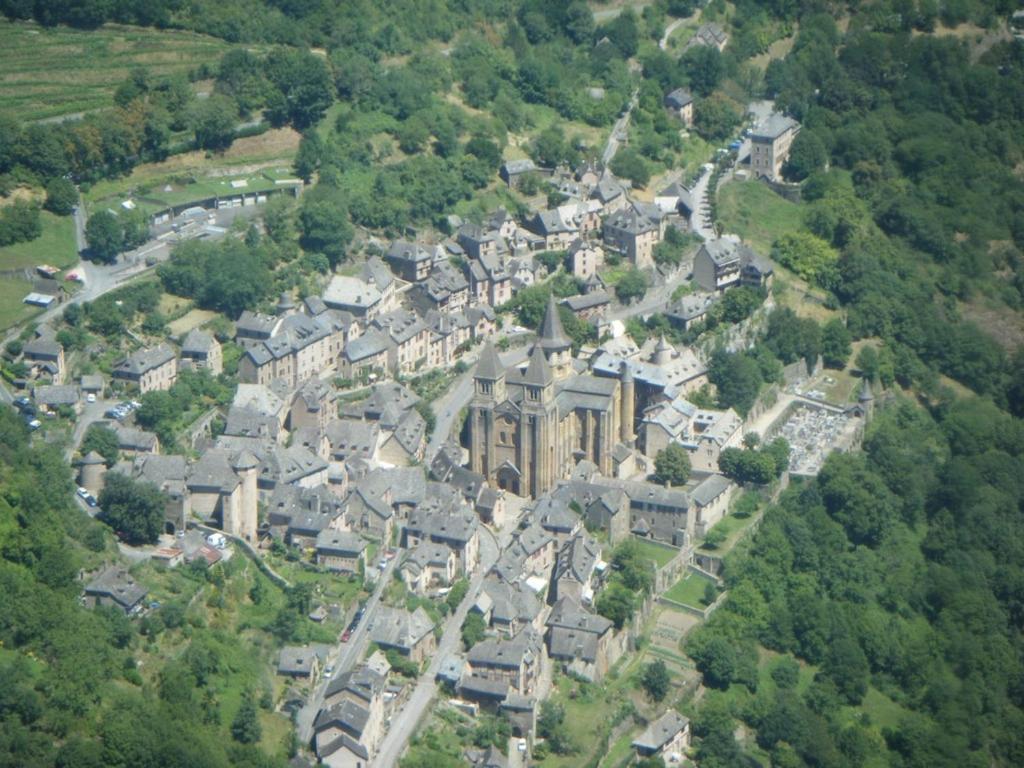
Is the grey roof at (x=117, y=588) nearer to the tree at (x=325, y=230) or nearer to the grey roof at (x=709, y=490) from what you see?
the grey roof at (x=709, y=490)

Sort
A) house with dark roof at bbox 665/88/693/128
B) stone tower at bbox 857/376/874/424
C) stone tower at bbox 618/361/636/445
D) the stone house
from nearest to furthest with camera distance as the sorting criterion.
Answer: stone tower at bbox 618/361/636/445
stone tower at bbox 857/376/874/424
the stone house
house with dark roof at bbox 665/88/693/128

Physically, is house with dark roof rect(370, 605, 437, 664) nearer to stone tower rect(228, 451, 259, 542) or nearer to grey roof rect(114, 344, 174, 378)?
stone tower rect(228, 451, 259, 542)

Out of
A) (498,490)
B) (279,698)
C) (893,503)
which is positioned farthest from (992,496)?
(279,698)

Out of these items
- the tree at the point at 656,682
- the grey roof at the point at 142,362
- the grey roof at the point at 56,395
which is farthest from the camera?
the grey roof at the point at 142,362

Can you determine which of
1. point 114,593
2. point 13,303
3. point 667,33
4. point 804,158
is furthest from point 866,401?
point 114,593

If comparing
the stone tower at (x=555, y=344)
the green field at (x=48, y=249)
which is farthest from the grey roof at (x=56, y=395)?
the stone tower at (x=555, y=344)

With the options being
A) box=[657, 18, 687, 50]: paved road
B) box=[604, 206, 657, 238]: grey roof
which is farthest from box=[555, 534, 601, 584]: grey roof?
box=[657, 18, 687, 50]: paved road
